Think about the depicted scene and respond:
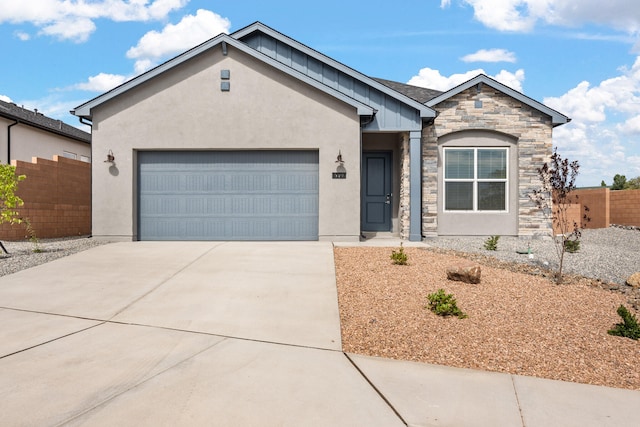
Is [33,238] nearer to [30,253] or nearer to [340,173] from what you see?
[30,253]

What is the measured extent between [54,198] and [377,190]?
9.85 meters

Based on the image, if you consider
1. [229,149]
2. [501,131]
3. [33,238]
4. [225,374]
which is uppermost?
[501,131]

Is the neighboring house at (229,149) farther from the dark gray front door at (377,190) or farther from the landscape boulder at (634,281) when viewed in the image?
the landscape boulder at (634,281)

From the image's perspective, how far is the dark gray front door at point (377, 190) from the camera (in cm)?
1341

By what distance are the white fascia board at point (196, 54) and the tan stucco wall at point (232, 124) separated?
18 centimetres

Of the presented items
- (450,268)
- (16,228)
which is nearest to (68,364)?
(450,268)

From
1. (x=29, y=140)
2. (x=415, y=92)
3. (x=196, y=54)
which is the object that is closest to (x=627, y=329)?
(x=196, y=54)

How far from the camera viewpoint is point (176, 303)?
5.86 m

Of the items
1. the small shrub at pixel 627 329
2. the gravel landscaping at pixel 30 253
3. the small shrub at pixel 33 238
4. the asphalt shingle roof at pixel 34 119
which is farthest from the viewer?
→ the asphalt shingle roof at pixel 34 119

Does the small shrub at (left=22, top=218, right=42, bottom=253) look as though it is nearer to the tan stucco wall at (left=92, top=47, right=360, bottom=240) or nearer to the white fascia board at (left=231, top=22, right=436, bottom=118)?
the tan stucco wall at (left=92, top=47, right=360, bottom=240)

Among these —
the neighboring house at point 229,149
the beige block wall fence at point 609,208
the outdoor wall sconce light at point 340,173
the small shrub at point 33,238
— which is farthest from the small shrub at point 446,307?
the beige block wall fence at point 609,208

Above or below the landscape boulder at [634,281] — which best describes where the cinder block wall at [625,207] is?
above

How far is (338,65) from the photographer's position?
40.6 feet

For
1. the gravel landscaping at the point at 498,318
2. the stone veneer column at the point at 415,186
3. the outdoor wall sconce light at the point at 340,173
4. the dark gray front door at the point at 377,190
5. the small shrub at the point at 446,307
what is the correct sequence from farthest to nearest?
the dark gray front door at the point at 377,190 → the stone veneer column at the point at 415,186 → the outdoor wall sconce light at the point at 340,173 → the small shrub at the point at 446,307 → the gravel landscaping at the point at 498,318
